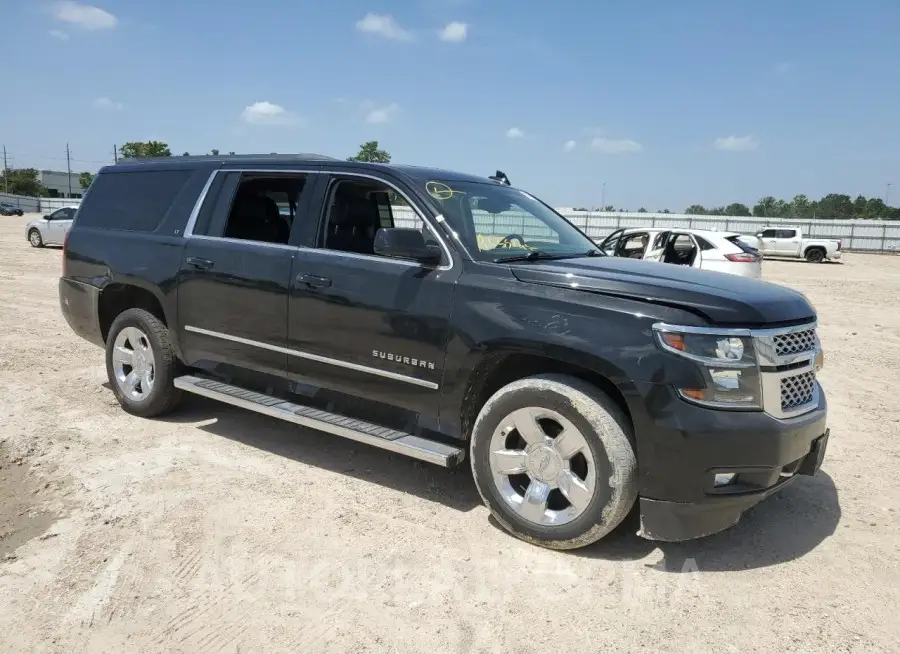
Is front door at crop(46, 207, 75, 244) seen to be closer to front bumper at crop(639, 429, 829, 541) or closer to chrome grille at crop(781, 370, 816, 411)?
front bumper at crop(639, 429, 829, 541)

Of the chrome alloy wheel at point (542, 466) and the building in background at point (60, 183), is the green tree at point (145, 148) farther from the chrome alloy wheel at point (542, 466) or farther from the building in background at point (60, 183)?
the chrome alloy wheel at point (542, 466)

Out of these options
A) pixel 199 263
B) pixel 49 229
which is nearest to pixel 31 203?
pixel 49 229

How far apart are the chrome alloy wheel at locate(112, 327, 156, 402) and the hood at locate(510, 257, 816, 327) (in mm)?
3266

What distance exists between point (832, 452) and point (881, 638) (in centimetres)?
252

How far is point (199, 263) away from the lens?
192 inches

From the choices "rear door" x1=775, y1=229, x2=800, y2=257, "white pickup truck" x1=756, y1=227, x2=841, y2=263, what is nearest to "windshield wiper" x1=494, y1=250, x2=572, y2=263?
"white pickup truck" x1=756, y1=227, x2=841, y2=263

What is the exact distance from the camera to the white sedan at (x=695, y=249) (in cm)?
1336

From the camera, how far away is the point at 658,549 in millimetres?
3574

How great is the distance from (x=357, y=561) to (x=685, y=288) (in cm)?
212

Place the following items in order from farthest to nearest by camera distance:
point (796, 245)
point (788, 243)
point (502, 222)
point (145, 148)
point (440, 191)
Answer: point (145, 148), point (788, 243), point (796, 245), point (502, 222), point (440, 191)

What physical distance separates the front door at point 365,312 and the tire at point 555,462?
0.46 metres

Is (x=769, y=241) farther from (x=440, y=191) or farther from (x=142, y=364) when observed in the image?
(x=142, y=364)

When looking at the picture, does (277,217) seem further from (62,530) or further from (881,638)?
(881,638)

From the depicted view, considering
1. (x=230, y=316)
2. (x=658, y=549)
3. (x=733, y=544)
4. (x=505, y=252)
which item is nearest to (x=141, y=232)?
(x=230, y=316)
